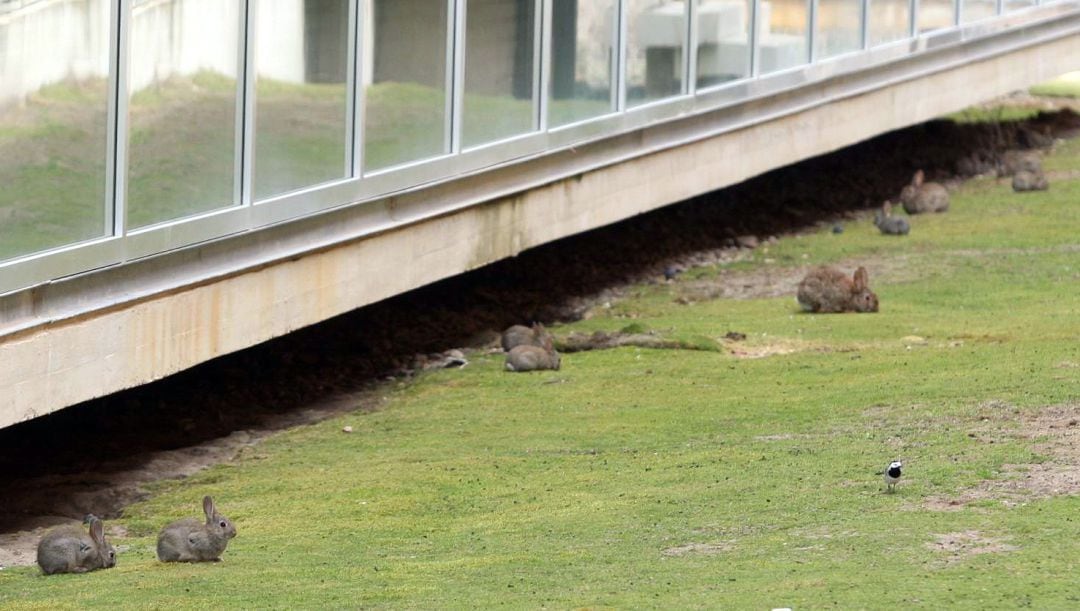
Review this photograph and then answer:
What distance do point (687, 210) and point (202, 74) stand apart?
44.2ft

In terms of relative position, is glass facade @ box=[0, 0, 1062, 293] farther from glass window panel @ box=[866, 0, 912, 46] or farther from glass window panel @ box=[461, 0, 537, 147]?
glass window panel @ box=[866, 0, 912, 46]

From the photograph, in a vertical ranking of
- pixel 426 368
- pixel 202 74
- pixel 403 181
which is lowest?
pixel 426 368

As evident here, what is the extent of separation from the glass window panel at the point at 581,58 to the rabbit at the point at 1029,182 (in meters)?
9.08

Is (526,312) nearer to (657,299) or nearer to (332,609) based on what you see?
(657,299)

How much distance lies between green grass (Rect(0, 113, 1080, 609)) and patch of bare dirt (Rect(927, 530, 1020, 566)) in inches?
1.7

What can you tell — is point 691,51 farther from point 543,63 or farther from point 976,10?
point 976,10

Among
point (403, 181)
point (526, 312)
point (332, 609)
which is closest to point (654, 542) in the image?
point (332, 609)

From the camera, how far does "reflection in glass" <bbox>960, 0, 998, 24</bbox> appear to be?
2972cm

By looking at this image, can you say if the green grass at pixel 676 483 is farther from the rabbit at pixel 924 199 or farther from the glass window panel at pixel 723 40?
the rabbit at pixel 924 199

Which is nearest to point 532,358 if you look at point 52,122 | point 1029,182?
point 52,122

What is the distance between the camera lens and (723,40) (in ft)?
77.8

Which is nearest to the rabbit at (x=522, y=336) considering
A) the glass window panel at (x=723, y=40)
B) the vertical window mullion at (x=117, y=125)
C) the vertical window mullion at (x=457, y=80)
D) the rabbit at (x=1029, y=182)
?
the vertical window mullion at (x=457, y=80)

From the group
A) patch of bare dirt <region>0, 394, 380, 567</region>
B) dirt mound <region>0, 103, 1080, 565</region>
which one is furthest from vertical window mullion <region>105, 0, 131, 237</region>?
dirt mound <region>0, 103, 1080, 565</region>

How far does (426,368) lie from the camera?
1848 centimetres
